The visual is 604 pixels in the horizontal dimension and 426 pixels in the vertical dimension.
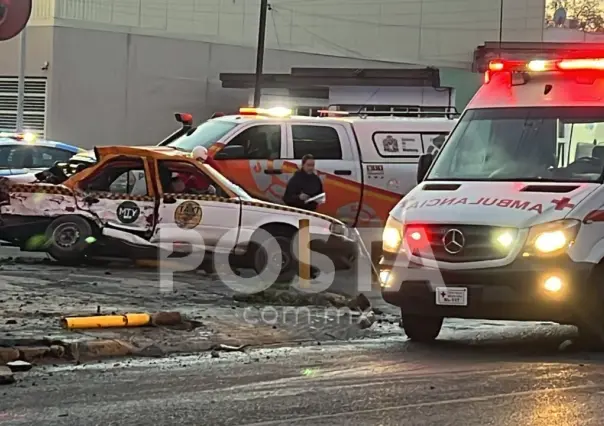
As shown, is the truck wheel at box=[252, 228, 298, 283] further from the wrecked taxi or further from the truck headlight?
the truck headlight

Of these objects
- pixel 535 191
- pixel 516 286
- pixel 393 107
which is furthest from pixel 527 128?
pixel 393 107

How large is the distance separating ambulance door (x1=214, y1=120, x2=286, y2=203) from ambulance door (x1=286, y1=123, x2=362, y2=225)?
10.1 inches

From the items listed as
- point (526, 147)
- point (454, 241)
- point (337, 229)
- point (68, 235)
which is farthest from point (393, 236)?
point (68, 235)

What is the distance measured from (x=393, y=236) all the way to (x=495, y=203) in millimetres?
998

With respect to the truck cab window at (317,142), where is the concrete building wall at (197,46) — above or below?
above

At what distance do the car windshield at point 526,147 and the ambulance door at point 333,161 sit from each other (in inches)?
286

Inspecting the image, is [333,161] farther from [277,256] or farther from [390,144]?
[277,256]

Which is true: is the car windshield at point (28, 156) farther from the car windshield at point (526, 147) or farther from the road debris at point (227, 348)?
the car windshield at point (526, 147)

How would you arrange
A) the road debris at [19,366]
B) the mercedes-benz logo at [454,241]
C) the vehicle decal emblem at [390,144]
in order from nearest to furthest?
1. the road debris at [19,366]
2. the mercedes-benz logo at [454,241]
3. the vehicle decal emblem at [390,144]

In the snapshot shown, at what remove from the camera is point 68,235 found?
1526 centimetres

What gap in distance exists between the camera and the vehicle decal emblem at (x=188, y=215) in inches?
603

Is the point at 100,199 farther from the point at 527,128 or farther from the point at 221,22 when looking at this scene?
the point at 221,22

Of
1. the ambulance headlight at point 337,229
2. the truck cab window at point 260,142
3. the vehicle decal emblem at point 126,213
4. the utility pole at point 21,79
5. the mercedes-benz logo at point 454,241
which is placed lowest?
the ambulance headlight at point 337,229

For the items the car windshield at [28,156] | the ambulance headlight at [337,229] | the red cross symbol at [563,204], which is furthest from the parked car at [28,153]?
the red cross symbol at [563,204]
